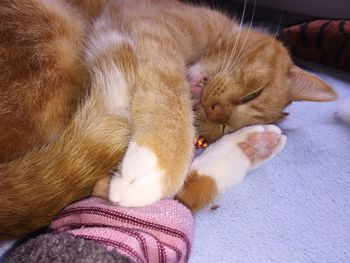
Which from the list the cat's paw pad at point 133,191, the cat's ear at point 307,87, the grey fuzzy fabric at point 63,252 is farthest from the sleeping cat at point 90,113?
the cat's ear at point 307,87

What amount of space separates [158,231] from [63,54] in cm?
45

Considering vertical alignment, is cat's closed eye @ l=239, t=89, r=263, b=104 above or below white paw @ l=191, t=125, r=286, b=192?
above

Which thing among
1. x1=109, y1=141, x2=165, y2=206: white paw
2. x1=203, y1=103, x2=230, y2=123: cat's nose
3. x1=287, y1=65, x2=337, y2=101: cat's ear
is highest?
x1=109, y1=141, x2=165, y2=206: white paw

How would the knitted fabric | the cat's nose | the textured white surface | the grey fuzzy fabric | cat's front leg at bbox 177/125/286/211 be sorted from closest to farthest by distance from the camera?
the grey fuzzy fabric, the knitted fabric, the textured white surface, cat's front leg at bbox 177/125/286/211, the cat's nose

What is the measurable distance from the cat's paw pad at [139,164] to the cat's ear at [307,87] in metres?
0.76

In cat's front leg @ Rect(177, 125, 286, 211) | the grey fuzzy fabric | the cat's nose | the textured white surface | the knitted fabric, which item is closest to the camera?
the grey fuzzy fabric

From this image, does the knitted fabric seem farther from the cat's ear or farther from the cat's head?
the cat's ear

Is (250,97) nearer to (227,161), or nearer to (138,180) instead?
(227,161)

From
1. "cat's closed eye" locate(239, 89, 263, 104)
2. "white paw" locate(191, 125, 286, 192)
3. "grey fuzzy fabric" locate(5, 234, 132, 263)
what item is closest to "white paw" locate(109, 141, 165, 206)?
"grey fuzzy fabric" locate(5, 234, 132, 263)

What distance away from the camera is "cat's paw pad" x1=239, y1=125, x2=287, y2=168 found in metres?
1.13

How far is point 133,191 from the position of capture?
31.5 inches

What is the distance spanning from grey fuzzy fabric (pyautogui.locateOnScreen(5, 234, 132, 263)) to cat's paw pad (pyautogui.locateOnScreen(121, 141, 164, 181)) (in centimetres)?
17

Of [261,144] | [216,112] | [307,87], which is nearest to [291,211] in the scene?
[261,144]

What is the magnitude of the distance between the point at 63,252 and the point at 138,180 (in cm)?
22
